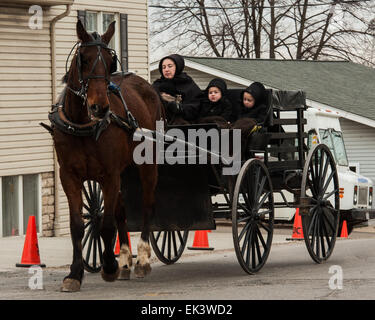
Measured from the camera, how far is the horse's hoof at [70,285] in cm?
954

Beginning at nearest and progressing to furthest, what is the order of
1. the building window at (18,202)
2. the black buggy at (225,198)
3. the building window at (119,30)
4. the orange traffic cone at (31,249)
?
the black buggy at (225,198) → the orange traffic cone at (31,249) → the building window at (18,202) → the building window at (119,30)

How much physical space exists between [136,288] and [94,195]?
7.04ft

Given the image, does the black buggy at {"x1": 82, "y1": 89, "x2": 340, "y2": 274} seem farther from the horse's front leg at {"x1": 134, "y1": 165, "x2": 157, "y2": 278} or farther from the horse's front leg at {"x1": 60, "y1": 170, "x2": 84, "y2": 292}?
the horse's front leg at {"x1": 60, "y1": 170, "x2": 84, "y2": 292}

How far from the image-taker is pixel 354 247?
15.6 meters

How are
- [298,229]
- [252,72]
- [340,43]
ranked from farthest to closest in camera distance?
[340,43] → [252,72] → [298,229]

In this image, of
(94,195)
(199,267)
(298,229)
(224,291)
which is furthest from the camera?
(298,229)

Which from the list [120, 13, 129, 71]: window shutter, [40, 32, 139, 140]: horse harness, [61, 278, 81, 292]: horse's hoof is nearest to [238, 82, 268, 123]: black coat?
[40, 32, 139, 140]: horse harness

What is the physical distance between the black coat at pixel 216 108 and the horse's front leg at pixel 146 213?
1149mm

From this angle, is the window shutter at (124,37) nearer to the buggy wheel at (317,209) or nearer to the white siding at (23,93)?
the white siding at (23,93)

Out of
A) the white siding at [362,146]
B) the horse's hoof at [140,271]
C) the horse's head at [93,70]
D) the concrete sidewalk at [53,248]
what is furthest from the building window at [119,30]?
the horse's head at [93,70]

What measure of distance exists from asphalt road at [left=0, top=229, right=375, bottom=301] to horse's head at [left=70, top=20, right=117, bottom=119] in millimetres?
1907

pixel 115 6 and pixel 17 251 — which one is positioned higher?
pixel 115 6

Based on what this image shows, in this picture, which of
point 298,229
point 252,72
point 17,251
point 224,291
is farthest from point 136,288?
point 252,72

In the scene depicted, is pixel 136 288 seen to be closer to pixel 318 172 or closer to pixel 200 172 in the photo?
pixel 200 172
